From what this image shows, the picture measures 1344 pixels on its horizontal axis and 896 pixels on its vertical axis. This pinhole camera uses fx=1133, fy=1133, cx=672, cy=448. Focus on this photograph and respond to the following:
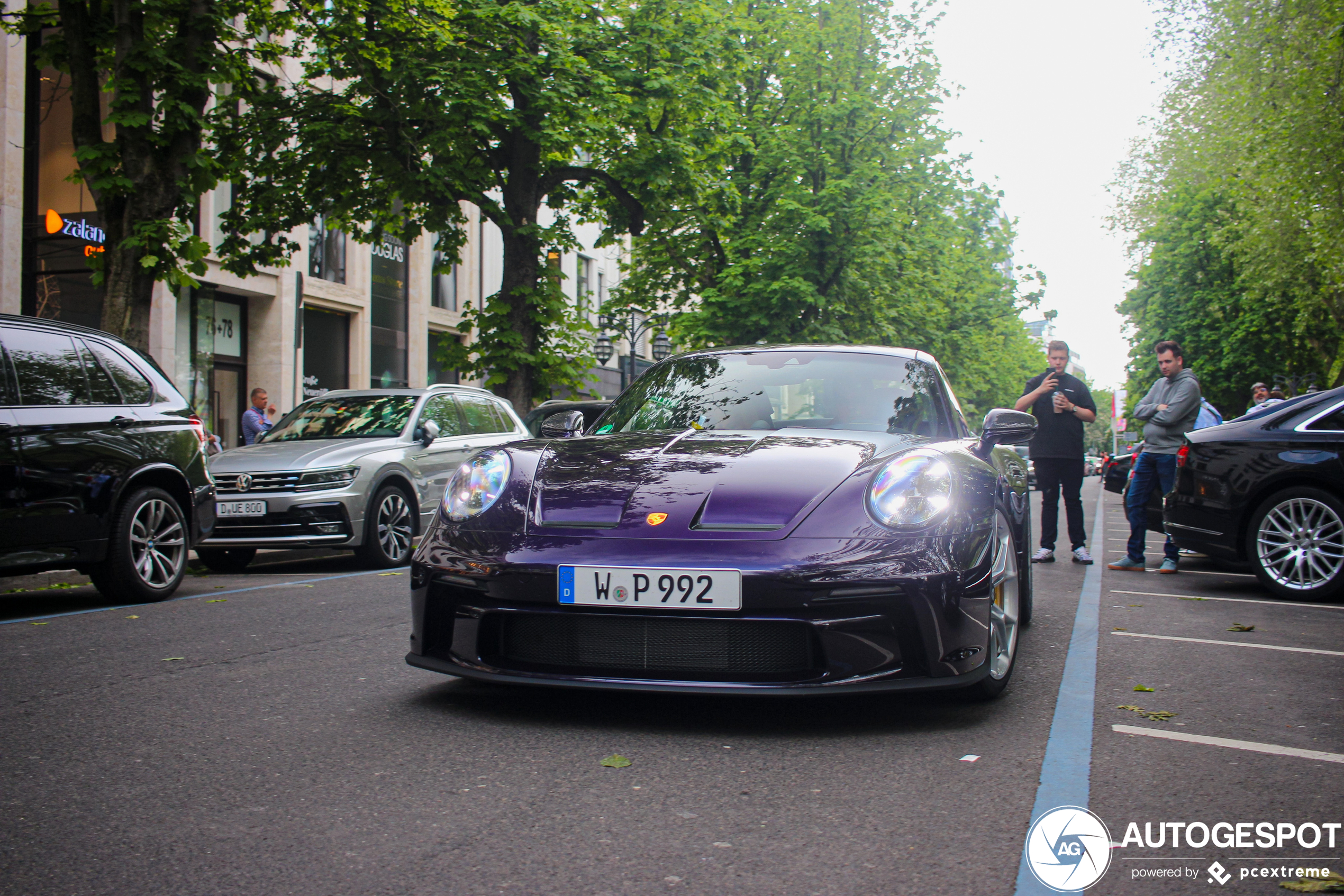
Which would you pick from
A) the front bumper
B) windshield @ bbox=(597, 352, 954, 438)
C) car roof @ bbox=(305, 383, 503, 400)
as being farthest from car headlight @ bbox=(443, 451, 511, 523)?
car roof @ bbox=(305, 383, 503, 400)

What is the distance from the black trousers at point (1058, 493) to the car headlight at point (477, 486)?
6253 millimetres

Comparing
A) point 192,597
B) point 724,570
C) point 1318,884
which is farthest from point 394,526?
point 1318,884

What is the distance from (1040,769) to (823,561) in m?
0.86

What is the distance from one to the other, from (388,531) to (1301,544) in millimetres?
7113

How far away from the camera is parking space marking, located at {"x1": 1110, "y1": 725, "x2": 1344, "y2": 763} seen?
3.48 meters

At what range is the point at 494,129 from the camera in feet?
52.5

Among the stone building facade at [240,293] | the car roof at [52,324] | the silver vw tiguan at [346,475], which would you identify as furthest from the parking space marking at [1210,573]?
the stone building facade at [240,293]

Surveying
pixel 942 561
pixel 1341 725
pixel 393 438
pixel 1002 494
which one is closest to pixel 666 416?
pixel 1002 494

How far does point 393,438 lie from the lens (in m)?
10.3

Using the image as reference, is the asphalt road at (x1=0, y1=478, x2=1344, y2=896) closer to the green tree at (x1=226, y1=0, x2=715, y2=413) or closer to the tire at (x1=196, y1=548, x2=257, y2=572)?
the tire at (x1=196, y1=548, x2=257, y2=572)

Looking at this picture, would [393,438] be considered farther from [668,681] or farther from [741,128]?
[741,128]

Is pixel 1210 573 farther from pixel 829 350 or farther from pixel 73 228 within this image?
pixel 73 228

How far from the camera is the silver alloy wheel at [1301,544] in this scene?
304 inches

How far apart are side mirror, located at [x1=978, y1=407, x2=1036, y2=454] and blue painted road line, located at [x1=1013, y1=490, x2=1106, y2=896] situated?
→ 103 centimetres
